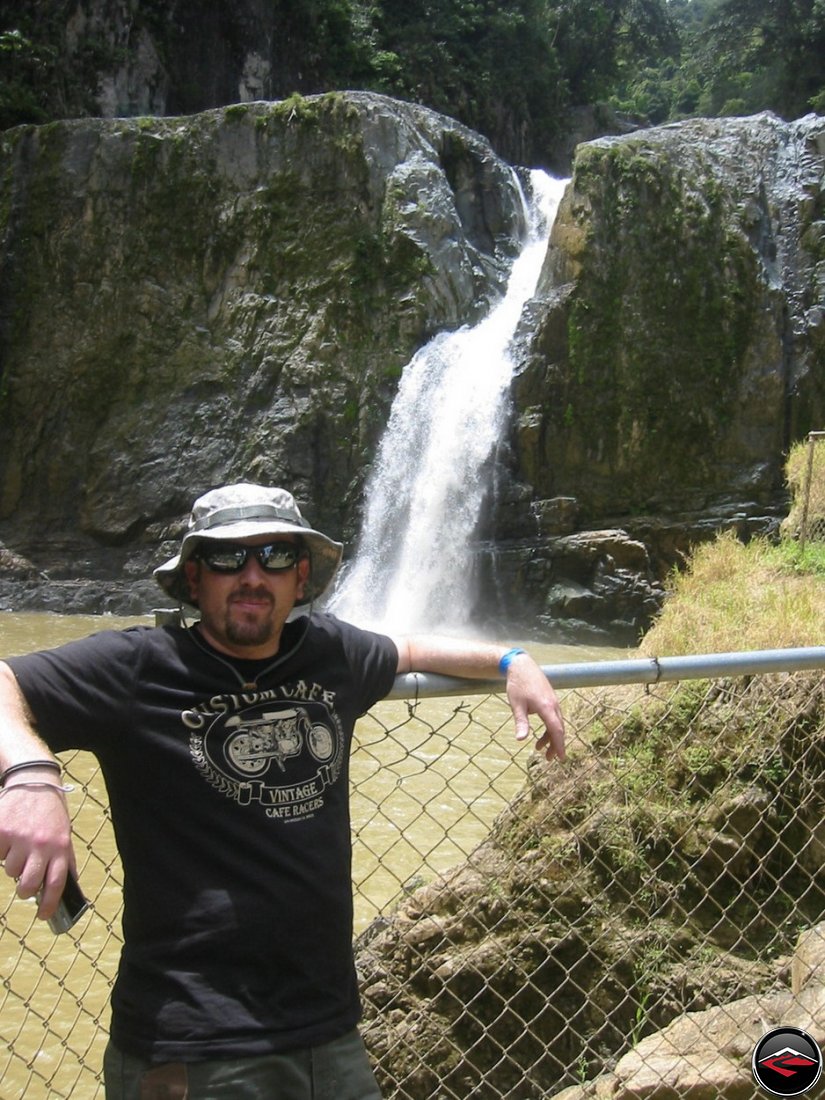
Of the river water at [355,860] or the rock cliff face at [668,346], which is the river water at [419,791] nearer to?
the river water at [355,860]

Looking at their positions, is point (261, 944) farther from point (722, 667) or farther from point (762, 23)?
point (762, 23)

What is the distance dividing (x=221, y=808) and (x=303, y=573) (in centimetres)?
58

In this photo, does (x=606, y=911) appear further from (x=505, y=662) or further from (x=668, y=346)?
(x=668, y=346)

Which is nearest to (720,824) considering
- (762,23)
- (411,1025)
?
(411,1025)

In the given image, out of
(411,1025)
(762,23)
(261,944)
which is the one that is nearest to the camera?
(261,944)

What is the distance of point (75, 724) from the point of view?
2.02 m

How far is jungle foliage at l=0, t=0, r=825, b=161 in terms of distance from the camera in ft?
72.4

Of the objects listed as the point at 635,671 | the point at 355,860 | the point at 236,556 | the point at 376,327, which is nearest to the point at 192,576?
the point at 236,556

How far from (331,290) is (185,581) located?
16.1 metres

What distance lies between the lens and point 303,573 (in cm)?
240

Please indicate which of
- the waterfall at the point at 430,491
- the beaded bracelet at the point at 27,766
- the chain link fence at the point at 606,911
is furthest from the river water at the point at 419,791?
the waterfall at the point at 430,491

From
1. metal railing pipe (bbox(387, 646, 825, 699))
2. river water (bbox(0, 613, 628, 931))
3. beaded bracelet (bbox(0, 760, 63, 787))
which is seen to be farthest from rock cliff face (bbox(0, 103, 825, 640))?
beaded bracelet (bbox(0, 760, 63, 787))

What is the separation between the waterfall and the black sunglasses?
1304cm

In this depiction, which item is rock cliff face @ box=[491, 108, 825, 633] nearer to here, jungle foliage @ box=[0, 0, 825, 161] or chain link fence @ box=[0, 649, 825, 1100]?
chain link fence @ box=[0, 649, 825, 1100]
